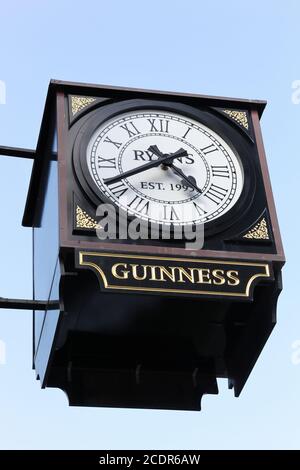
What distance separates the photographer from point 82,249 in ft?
37.7

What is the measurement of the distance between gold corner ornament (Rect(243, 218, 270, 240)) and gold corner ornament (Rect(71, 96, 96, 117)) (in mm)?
1523

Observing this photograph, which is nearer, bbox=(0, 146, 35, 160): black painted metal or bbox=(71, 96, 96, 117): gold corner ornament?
bbox=(71, 96, 96, 117): gold corner ornament

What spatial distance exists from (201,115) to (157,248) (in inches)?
58.6

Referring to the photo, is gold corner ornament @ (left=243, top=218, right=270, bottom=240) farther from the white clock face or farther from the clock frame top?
the white clock face

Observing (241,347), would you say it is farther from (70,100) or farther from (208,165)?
(70,100)

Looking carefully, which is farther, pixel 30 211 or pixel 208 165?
pixel 30 211

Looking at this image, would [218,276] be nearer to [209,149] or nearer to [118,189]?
[118,189]

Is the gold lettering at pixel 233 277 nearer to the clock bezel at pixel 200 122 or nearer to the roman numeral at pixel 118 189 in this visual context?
the clock bezel at pixel 200 122

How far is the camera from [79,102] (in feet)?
41.1

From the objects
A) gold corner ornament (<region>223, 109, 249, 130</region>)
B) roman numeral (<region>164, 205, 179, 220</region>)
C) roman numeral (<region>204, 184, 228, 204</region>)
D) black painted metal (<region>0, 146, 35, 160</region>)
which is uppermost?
gold corner ornament (<region>223, 109, 249, 130</region>)

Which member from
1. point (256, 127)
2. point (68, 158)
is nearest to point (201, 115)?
point (256, 127)
